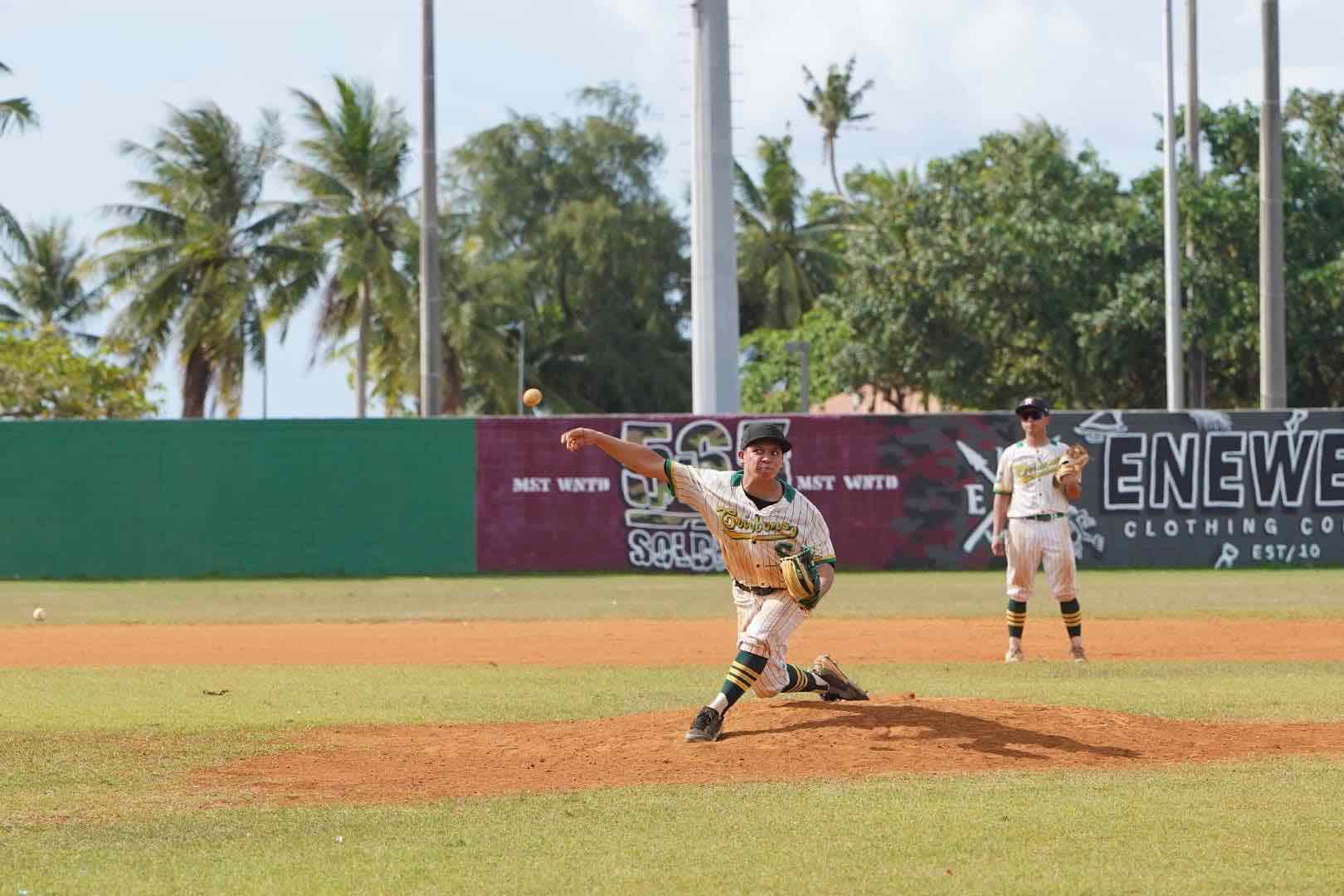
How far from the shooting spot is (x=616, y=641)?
16.9 meters

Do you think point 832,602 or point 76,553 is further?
point 76,553

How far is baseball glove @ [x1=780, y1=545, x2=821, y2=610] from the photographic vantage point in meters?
9.00

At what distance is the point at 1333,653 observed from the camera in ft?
49.1

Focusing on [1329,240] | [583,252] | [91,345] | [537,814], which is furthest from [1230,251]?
[91,345]

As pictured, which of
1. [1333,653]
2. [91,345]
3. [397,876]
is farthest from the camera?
[91,345]

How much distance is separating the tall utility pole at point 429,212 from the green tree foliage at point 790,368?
68.7 ft

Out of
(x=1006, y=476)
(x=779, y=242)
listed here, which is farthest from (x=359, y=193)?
(x=1006, y=476)

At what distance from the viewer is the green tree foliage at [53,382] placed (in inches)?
1823

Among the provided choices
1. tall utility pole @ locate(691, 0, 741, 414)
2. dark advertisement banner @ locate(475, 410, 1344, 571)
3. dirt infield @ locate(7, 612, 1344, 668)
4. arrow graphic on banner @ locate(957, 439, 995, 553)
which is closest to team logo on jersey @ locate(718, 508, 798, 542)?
dirt infield @ locate(7, 612, 1344, 668)

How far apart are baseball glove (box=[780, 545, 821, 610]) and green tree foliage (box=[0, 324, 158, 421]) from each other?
3917 centimetres

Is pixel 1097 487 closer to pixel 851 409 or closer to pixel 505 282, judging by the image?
pixel 851 409

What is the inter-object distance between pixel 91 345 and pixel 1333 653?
196ft

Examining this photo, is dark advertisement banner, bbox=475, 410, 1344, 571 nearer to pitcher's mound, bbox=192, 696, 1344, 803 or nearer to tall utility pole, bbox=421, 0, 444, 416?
tall utility pole, bbox=421, 0, 444, 416

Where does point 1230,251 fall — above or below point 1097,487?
above
